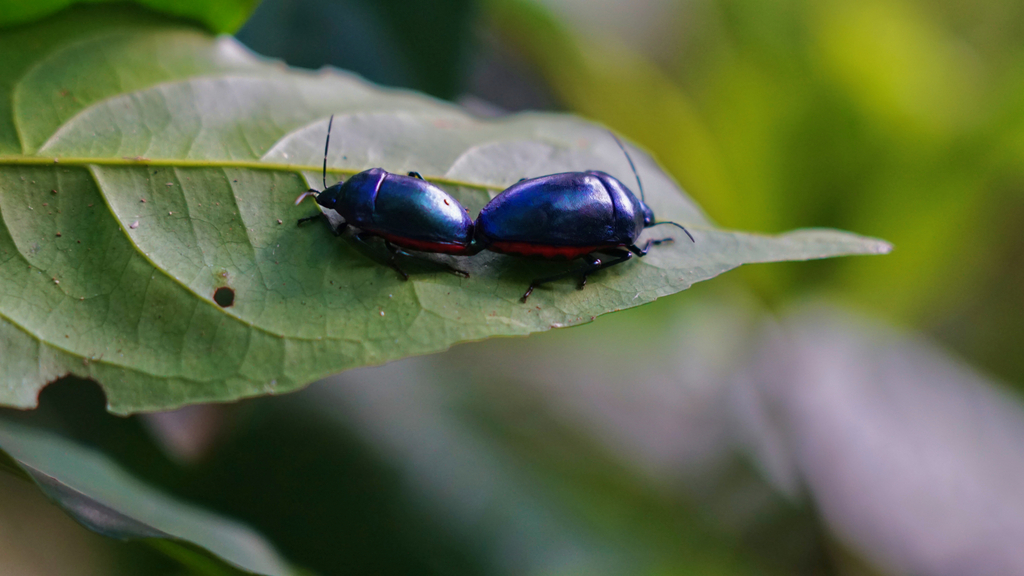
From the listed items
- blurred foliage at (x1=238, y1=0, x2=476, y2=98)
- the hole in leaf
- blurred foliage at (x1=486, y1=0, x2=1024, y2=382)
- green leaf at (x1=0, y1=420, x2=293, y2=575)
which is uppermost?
blurred foliage at (x1=486, y1=0, x2=1024, y2=382)

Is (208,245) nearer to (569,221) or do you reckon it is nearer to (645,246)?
(569,221)

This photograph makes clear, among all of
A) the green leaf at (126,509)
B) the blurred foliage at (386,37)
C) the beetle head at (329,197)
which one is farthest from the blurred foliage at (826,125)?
the green leaf at (126,509)

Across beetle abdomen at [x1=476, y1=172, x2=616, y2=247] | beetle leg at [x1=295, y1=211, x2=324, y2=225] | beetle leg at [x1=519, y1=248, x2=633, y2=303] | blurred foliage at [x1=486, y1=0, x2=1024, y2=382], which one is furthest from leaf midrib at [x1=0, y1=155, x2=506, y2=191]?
blurred foliage at [x1=486, y1=0, x2=1024, y2=382]

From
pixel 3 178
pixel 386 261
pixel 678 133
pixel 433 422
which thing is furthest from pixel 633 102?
pixel 3 178

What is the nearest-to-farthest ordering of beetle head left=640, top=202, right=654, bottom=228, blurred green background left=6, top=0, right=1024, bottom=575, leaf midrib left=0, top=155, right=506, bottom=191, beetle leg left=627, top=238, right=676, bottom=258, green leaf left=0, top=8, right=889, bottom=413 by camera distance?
green leaf left=0, top=8, right=889, bottom=413 → leaf midrib left=0, top=155, right=506, bottom=191 → beetle leg left=627, top=238, right=676, bottom=258 → beetle head left=640, top=202, right=654, bottom=228 → blurred green background left=6, top=0, right=1024, bottom=575

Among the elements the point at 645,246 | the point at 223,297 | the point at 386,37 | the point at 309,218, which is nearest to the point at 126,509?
the point at 223,297

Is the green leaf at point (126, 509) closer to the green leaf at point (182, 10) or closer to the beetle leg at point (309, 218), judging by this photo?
the beetle leg at point (309, 218)

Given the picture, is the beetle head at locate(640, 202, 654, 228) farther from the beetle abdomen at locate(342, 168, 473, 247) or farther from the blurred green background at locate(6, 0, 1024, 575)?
the blurred green background at locate(6, 0, 1024, 575)
